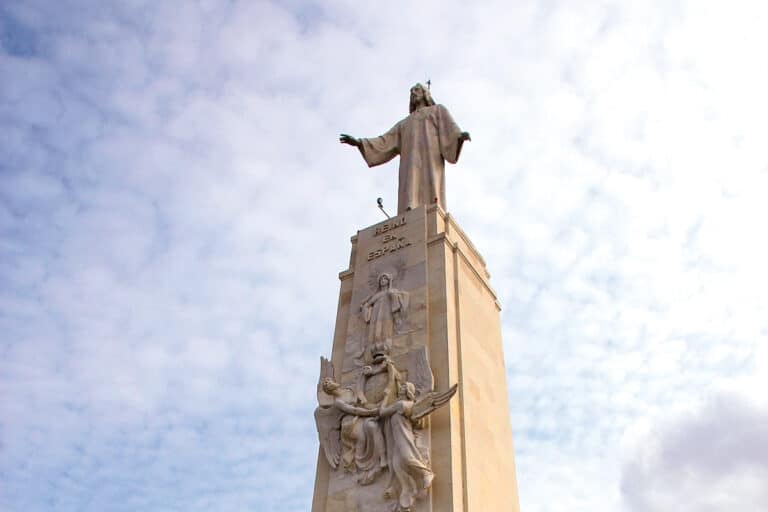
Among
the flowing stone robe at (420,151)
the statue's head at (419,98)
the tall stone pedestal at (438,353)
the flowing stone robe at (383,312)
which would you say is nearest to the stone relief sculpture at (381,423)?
the tall stone pedestal at (438,353)

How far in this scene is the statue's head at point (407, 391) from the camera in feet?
42.9

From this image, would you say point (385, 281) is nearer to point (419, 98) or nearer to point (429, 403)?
point (429, 403)

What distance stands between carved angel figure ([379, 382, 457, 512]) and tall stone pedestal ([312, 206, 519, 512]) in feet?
0.53

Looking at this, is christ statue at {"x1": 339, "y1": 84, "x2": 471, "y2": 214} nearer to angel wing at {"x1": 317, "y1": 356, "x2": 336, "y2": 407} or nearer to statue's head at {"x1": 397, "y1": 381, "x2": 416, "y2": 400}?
angel wing at {"x1": 317, "y1": 356, "x2": 336, "y2": 407}

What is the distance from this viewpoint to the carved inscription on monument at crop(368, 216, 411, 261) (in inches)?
637

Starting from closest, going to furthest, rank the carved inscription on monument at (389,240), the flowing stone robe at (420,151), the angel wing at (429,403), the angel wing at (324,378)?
the angel wing at (429,403), the angel wing at (324,378), the carved inscription on monument at (389,240), the flowing stone robe at (420,151)

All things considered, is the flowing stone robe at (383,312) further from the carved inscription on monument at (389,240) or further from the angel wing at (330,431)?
the angel wing at (330,431)

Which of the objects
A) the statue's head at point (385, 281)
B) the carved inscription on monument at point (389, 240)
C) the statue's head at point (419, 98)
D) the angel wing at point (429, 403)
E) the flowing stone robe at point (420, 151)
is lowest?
the angel wing at point (429, 403)

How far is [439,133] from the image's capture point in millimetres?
18828

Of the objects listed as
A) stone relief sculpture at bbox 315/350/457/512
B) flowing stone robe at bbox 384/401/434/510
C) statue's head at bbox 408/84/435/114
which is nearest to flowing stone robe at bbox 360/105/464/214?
statue's head at bbox 408/84/435/114

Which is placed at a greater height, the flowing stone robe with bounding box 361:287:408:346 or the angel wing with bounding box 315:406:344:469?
the flowing stone robe with bounding box 361:287:408:346

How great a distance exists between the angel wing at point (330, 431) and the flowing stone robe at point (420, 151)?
18.1 ft

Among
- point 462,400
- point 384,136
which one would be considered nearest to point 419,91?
A: point 384,136

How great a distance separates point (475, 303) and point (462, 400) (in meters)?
2.96
